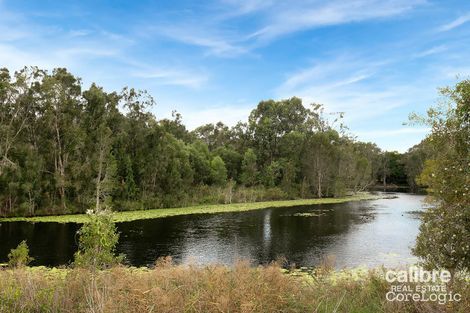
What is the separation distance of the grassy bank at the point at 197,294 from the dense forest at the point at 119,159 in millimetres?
32674

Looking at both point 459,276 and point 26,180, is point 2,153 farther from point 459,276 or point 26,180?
point 459,276

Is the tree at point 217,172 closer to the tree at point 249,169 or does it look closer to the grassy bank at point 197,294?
the tree at point 249,169

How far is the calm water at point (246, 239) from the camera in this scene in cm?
2058

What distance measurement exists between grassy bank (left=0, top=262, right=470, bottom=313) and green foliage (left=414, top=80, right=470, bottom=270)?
767 millimetres

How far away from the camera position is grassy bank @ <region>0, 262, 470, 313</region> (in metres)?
6.59

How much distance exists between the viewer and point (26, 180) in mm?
37469

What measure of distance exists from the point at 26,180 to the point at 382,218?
119 ft

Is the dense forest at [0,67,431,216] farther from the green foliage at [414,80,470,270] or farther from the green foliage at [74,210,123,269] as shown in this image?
the green foliage at [414,80,470,270]

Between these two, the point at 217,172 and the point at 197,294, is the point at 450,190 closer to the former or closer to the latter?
the point at 197,294

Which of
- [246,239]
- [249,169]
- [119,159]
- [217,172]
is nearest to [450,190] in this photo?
[246,239]

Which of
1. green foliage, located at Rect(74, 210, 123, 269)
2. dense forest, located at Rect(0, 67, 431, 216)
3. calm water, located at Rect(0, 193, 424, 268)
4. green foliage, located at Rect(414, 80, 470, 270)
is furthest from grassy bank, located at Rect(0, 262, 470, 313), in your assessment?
dense forest, located at Rect(0, 67, 431, 216)

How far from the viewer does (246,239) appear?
2584 centimetres

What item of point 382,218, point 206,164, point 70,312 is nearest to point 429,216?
point 70,312

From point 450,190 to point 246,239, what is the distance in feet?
62.7
